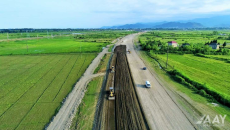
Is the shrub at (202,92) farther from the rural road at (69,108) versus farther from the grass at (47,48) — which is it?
the grass at (47,48)

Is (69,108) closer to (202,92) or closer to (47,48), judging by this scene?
(202,92)

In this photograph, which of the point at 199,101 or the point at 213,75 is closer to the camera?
the point at 199,101

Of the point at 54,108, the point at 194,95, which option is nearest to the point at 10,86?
the point at 54,108

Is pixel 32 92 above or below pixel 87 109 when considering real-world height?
above

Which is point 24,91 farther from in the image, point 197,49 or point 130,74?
point 197,49

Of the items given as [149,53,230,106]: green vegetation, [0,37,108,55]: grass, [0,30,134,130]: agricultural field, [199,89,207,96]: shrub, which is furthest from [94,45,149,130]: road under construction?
[0,37,108,55]: grass

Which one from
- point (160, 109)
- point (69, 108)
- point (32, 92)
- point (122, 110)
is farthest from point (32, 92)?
point (160, 109)
